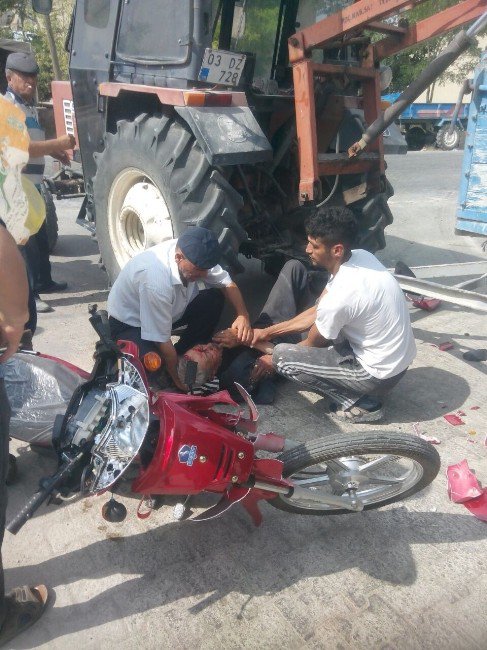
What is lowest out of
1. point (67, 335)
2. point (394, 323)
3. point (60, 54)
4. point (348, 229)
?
point (67, 335)

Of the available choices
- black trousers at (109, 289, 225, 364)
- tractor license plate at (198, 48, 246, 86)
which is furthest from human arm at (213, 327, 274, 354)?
tractor license plate at (198, 48, 246, 86)

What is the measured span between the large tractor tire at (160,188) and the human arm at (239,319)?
0.32 m

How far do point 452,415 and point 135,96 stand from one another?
122 inches

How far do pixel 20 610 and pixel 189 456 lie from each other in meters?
0.75

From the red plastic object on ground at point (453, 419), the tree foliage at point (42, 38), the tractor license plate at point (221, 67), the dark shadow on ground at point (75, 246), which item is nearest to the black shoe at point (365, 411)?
the red plastic object on ground at point (453, 419)

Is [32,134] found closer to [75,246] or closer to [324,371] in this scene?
[75,246]

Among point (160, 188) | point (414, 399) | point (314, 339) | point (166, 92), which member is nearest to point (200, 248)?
point (314, 339)

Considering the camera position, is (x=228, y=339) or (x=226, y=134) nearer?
(x=228, y=339)

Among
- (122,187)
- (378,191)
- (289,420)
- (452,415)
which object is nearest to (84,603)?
(289,420)

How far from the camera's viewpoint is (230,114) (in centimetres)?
352

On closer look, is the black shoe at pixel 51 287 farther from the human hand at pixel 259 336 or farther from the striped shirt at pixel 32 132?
→ the human hand at pixel 259 336

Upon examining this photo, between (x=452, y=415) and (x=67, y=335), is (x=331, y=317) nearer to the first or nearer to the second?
(x=452, y=415)

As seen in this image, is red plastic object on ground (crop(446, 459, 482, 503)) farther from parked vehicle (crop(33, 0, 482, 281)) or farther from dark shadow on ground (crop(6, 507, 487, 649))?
parked vehicle (crop(33, 0, 482, 281))

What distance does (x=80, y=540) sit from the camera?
7.48 feet
